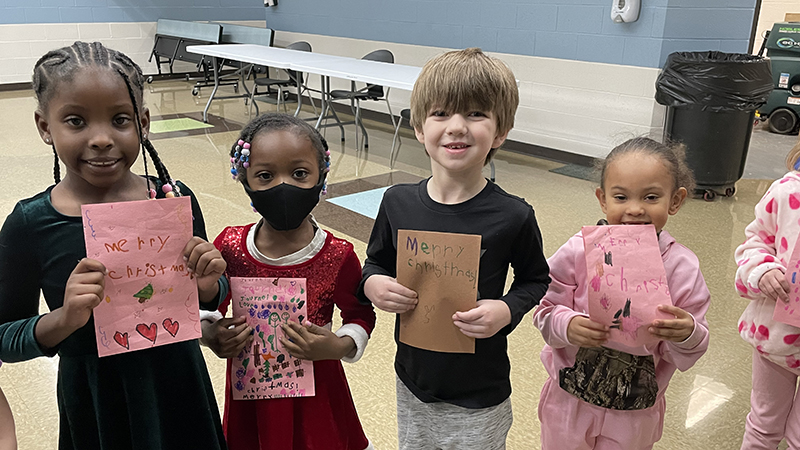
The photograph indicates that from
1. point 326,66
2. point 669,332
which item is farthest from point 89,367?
point 326,66

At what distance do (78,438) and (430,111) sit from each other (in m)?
0.91

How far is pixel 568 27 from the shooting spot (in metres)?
5.12

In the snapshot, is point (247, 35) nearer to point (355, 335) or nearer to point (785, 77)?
point (785, 77)

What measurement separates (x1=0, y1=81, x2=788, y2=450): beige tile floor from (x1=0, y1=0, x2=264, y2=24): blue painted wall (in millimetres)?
1932

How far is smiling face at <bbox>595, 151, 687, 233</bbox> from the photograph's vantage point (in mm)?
1240

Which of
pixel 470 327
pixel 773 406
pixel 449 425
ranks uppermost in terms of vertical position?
pixel 470 327

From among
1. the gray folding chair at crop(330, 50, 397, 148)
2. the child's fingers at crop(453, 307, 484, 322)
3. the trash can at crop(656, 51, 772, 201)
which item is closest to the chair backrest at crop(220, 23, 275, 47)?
the gray folding chair at crop(330, 50, 397, 148)

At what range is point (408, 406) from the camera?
4.36 ft

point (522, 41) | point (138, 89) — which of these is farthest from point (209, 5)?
point (138, 89)

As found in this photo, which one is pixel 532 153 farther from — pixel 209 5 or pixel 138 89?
A: pixel 209 5

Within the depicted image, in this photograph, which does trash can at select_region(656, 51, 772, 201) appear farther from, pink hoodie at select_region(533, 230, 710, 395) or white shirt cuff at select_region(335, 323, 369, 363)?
white shirt cuff at select_region(335, 323, 369, 363)

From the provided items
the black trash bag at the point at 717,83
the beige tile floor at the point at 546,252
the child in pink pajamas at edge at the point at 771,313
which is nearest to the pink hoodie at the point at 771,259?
the child in pink pajamas at edge at the point at 771,313

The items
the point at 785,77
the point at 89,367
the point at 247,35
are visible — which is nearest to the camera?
the point at 89,367

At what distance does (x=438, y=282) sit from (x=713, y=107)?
370 cm
